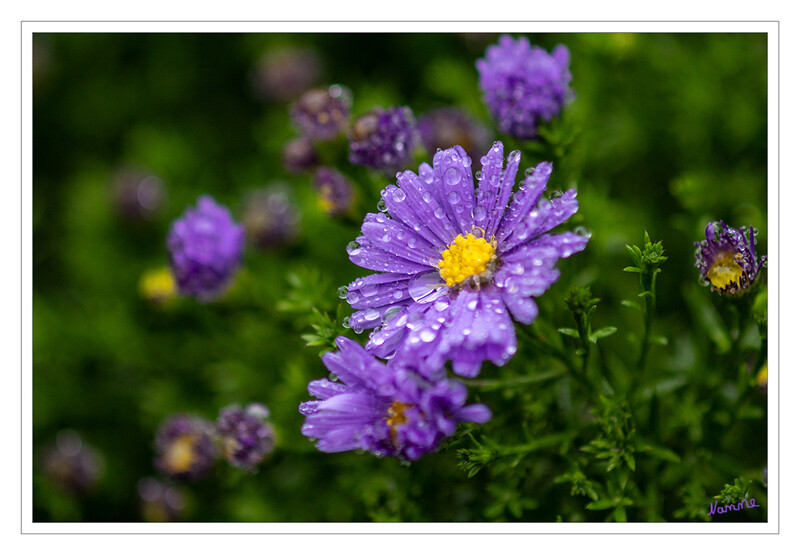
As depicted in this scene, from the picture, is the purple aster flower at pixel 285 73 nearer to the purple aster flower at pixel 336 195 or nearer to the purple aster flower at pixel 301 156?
the purple aster flower at pixel 301 156

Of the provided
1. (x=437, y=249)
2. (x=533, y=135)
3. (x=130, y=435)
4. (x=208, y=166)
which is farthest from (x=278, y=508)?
(x=208, y=166)

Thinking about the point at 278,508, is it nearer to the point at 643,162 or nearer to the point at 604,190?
the point at 604,190

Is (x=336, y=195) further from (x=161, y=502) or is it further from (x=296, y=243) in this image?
(x=161, y=502)

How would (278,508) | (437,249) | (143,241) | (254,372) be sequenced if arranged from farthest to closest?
(143,241) < (254,372) < (278,508) < (437,249)

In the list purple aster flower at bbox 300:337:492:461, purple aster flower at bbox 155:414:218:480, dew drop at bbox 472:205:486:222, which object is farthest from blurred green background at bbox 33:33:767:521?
purple aster flower at bbox 300:337:492:461

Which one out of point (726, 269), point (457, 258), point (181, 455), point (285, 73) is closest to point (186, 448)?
point (181, 455)

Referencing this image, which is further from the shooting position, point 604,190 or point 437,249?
point 604,190

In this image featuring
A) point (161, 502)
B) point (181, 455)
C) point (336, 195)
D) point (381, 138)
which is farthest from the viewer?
point (161, 502)
